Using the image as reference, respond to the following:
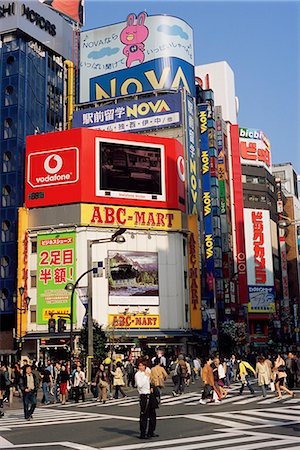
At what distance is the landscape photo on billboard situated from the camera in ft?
199

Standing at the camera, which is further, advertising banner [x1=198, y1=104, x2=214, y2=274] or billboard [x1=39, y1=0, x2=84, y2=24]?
billboard [x1=39, y1=0, x2=84, y2=24]

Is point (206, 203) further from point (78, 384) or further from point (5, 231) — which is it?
point (78, 384)

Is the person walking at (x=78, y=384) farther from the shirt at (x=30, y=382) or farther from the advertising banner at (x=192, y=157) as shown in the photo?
the advertising banner at (x=192, y=157)

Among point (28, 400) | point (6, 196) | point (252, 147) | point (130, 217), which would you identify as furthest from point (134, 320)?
point (252, 147)

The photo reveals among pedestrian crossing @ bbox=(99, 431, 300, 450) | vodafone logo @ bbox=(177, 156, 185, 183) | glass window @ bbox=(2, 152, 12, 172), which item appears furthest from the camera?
glass window @ bbox=(2, 152, 12, 172)

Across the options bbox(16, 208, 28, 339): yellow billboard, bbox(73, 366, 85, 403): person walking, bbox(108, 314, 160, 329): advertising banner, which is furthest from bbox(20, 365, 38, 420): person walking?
bbox(16, 208, 28, 339): yellow billboard

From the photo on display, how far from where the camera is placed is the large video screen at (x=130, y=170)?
60.6 metres

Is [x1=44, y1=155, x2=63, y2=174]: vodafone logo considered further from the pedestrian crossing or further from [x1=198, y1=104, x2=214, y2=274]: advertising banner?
the pedestrian crossing

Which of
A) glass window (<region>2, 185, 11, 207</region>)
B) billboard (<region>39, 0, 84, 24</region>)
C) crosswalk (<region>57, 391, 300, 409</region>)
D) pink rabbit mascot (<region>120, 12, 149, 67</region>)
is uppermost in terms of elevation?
billboard (<region>39, 0, 84, 24</region>)

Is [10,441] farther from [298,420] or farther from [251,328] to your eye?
[251,328]

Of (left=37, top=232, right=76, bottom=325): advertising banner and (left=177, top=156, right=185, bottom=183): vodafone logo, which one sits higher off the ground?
(left=177, top=156, right=185, bottom=183): vodafone logo

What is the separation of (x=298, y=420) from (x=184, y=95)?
5940 centimetres

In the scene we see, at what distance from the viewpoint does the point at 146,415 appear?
14195 millimetres

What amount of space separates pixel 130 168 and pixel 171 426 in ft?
152
